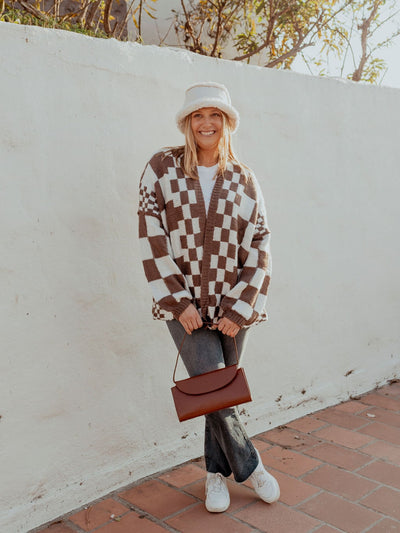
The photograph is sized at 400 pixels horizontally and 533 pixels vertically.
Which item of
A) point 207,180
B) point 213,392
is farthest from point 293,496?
point 207,180

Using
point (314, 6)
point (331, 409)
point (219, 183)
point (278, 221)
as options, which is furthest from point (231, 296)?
point (314, 6)

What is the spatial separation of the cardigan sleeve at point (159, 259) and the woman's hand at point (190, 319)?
0.02m

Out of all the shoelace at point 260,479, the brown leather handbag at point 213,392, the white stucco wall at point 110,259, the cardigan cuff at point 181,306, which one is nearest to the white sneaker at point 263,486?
the shoelace at point 260,479

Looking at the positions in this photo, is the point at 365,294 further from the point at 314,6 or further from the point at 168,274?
the point at 314,6

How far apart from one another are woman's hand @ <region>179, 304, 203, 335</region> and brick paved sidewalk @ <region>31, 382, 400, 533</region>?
2.83 feet

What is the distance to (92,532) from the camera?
8.44 ft

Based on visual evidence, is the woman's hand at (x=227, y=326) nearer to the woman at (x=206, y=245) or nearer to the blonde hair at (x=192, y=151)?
the woman at (x=206, y=245)

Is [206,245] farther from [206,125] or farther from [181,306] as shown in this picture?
[206,125]

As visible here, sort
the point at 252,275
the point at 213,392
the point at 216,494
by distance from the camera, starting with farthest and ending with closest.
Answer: the point at 216,494 < the point at 252,275 < the point at 213,392

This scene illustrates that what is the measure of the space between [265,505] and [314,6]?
4.28 m

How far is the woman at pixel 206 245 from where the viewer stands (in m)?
2.50

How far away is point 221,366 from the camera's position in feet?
8.34

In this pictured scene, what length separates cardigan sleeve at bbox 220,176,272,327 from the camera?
252 centimetres

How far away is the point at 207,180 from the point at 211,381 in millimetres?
832
